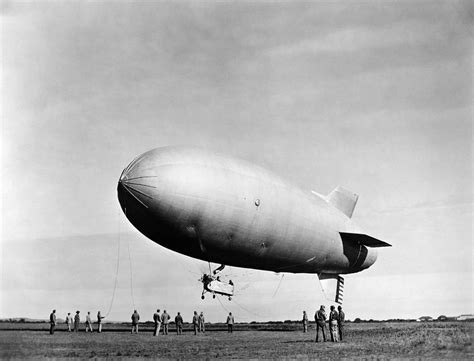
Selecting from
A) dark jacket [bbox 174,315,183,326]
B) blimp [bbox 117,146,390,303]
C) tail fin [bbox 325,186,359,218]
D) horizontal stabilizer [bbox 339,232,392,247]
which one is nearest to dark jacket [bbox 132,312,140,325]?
dark jacket [bbox 174,315,183,326]

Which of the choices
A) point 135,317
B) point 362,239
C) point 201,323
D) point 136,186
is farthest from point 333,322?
point 135,317

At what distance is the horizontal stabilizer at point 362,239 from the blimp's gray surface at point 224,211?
1.30m

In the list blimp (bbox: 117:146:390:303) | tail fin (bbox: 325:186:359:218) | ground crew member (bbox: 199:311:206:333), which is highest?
tail fin (bbox: 325:186:359:218)

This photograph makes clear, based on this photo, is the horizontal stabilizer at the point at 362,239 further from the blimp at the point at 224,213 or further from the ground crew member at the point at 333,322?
the ground crew member at the point at 333,322

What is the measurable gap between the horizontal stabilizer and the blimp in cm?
63

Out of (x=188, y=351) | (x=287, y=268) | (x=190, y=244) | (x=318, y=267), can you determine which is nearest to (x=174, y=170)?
(x=190, y=244)

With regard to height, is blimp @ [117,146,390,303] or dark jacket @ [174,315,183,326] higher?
blimp @ [117,146,390,303]

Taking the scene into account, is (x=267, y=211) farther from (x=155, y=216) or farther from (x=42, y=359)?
(x=42, y=359)

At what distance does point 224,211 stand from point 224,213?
3.4 inches

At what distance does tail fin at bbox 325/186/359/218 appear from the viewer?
31.0m

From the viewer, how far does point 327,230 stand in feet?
88.9

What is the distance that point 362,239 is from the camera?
2930 centimetres

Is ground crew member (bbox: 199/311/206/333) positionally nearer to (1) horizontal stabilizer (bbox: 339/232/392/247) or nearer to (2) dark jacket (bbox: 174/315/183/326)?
(2) dark jacket (bbox: 174/315/183/326)

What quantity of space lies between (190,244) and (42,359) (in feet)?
29.0
